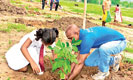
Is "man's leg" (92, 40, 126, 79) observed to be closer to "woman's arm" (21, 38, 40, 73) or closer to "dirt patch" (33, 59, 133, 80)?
"dirt patch" (33, 59, 133, 80)

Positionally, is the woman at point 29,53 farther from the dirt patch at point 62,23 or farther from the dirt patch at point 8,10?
the dirt patch at point 8,10

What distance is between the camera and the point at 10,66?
11.1ft

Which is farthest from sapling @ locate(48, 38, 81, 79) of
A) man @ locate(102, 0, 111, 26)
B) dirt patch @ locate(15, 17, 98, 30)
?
man @ locate(102, 0, 111, 26)

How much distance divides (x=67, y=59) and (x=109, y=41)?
3.34 feet

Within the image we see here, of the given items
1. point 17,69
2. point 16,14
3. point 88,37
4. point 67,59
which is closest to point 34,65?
point 17,69

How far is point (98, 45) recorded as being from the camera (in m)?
3.32

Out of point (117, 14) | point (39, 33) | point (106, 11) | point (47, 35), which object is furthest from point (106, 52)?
point (117, 14)

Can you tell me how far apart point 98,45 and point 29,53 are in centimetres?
118

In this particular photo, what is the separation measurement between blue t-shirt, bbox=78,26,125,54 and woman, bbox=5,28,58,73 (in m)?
0.45

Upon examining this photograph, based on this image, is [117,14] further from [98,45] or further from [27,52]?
[27,52]

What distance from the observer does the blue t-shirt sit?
2972 millimetres

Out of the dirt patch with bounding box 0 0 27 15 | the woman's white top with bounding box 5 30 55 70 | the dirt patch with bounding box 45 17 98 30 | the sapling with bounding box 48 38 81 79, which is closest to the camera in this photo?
the sapling with bounding box 48 38 81 79

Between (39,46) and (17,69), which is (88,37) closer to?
(39,46)

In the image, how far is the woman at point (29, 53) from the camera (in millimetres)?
3139
